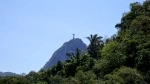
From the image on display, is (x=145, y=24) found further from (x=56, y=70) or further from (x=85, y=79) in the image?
(x=56, y=70)

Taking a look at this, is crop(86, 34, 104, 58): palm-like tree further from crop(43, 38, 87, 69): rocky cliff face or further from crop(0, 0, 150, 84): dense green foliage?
crop(43, 38, 87, 69): rocky cliff face

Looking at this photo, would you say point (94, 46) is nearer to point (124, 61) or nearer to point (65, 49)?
point (124, 61)

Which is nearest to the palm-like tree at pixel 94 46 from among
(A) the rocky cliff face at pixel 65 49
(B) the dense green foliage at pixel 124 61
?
(B) the dense green foliage at pixel 124 61

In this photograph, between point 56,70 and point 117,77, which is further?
point 56,70

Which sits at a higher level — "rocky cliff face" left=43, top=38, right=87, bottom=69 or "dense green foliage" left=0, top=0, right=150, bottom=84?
"rocky cliff face" left=43, top=38, right=87, bottom=69

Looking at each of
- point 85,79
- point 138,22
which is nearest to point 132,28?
point 138,22

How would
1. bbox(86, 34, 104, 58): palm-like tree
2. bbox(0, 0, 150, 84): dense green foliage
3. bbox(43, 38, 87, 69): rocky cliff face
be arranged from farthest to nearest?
bbox(43, 38, 87, 69): rocky cliff face < bbox(86, 34, 104, 58): palm-like tree < bbox(0, 0, 150, 84): dense green foliage

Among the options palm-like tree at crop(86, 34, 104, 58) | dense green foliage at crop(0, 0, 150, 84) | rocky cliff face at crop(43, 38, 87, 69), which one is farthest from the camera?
rocky cliff face at crop(43, 38, 87, 69)

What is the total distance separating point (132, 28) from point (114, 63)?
21.9 feet

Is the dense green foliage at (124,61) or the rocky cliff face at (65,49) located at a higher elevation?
the rocky cliff face at (65,49)

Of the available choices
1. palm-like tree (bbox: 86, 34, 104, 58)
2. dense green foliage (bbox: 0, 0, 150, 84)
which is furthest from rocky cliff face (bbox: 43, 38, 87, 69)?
dense green foliage (bbox: 0, 0, 150, 84)

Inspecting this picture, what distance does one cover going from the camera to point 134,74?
23.8 meters

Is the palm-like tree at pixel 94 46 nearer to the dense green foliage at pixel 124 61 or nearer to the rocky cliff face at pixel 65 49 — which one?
the dense green foliage at pixel 124 61

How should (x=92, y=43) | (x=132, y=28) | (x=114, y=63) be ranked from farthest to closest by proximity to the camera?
1. (x=92, y=43)
2. (x=132, y=28)
3. (x=114, y=63)
